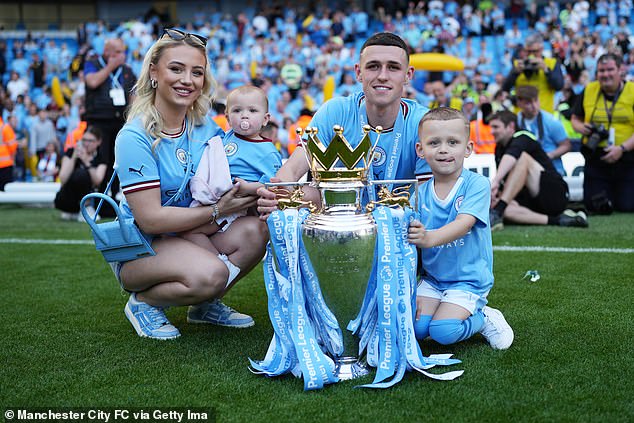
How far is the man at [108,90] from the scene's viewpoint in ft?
25.6

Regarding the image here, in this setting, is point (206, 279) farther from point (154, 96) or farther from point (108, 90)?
point (108, 90)

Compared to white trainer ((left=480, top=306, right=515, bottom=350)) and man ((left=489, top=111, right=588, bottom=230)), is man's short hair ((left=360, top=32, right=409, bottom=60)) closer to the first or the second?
white trainer ((left=480, top=306, right=515, bottom=350))

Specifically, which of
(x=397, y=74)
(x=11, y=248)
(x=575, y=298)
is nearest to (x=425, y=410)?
(x=397, y=74)

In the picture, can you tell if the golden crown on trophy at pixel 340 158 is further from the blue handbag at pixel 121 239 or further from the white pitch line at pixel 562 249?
the white pitch line at pixel 562 249

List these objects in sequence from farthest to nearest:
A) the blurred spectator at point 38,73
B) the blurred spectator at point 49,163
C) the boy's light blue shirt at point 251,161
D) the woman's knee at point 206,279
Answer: the blurred spectator at point 38,73 → the blurred spectator at point 49,163 → the boy's light blue shirt at point 251,161 → the woman's knee at point 206,279

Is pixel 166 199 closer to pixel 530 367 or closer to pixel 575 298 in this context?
pixel 530 367

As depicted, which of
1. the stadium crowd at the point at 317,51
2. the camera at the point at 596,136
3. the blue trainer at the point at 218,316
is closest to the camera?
the blue trainer at the point at 218,316

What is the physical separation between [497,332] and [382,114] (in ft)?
3.70

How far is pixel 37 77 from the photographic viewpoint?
22141mm

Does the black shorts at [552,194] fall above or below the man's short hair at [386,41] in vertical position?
below

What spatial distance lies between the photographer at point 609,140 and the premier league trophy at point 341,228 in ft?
19.0

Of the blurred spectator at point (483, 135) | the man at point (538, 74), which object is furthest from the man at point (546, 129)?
the man at point (538, 74)

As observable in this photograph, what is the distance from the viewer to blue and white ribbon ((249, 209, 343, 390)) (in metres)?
2.61

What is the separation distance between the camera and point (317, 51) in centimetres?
2161
